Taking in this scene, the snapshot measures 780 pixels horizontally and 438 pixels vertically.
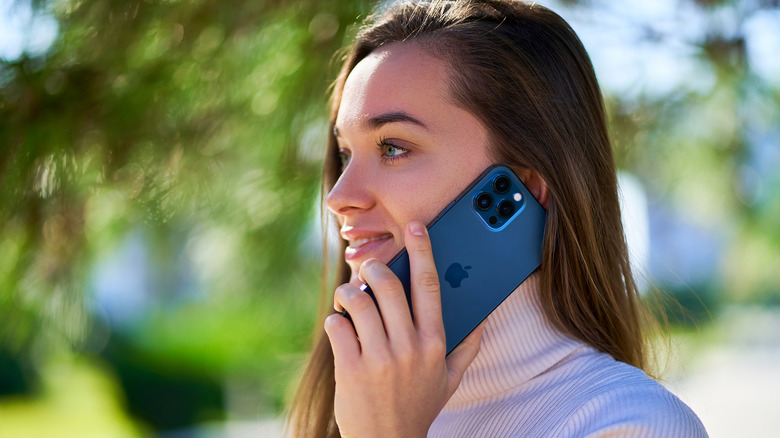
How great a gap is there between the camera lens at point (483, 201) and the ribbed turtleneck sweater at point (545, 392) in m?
0.20

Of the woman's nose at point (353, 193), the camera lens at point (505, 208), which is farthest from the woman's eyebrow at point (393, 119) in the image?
the camera lens at point (505, 208)

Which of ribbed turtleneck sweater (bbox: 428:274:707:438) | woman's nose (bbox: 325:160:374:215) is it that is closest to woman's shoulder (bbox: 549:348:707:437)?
ribbed turtleneck sweater (bbox: 428:274:707:438)

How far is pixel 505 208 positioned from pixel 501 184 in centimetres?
5

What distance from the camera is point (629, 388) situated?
3.76 ft

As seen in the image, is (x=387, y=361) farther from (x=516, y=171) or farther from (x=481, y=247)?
(x=516, y=171)

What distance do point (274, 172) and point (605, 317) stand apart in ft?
3.31

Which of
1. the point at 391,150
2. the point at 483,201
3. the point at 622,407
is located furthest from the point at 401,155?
the point at 622,407

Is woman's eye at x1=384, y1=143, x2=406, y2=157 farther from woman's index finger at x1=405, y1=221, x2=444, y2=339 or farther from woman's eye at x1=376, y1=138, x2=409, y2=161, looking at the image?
woman's index finger at x1=405, y1=221, x2=444, y2=339

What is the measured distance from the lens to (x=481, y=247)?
1.32 m

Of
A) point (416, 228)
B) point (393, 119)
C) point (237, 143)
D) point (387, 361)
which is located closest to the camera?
point (387, 361)

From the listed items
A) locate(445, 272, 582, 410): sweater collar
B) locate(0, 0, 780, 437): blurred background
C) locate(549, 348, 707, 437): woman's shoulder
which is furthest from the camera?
locate(0, 0, 780, 437): blurred background

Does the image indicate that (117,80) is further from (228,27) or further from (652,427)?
(652,427)

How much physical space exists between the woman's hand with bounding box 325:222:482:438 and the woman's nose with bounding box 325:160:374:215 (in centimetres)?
22

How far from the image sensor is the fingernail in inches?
48.7
